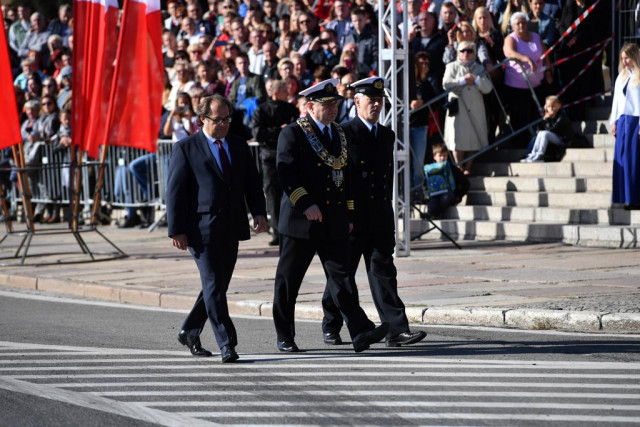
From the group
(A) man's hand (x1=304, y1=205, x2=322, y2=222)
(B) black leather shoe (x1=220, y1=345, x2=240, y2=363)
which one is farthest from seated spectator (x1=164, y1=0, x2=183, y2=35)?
(B) black leather shoe (x1=220, y1=345, x2=240, y2=363)

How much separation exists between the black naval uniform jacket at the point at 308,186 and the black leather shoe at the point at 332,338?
881mm

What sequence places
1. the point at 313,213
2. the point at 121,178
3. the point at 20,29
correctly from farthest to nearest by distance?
the point at 20,29 < the point at 121,178 < the point at 313,213

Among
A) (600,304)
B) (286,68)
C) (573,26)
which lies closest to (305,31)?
(286,68)

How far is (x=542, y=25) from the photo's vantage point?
18.0 m

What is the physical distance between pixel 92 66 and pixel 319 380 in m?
9.15

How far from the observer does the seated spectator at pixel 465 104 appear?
17.5 meters

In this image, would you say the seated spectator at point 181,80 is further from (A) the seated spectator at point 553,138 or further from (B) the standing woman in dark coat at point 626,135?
(B) the standing woman in dark coat at point 626,135

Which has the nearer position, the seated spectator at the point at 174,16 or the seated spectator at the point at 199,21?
the seated spectator at the point at 199,21

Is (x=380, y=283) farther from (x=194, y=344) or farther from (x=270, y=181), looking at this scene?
(x=270, y=181)

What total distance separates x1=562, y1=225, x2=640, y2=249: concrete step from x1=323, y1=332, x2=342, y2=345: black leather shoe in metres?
6.49

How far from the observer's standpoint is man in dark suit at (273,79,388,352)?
8.86 meters

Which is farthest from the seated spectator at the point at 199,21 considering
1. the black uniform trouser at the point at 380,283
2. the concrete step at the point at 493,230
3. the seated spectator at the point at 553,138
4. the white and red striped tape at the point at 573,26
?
the black uniform trouser at the point at 380,283

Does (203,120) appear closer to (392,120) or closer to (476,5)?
(392,120)

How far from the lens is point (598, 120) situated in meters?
18.2
